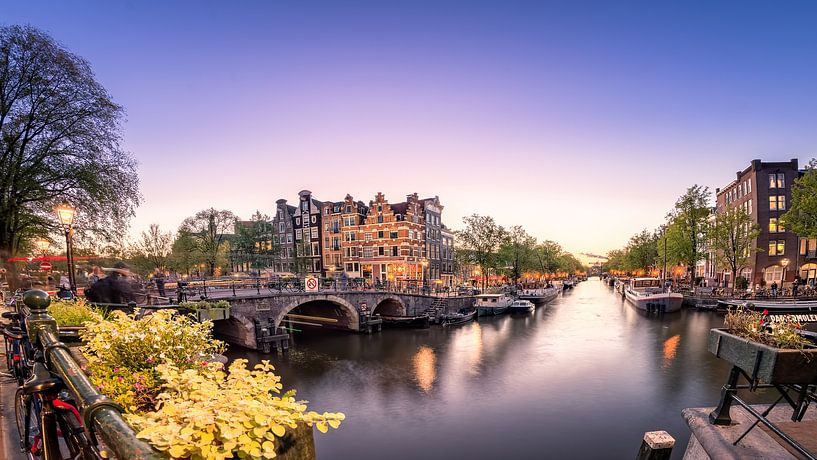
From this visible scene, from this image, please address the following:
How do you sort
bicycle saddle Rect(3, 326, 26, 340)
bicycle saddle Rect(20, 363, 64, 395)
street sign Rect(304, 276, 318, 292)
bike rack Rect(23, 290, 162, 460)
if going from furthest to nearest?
street sign Rect(304, 276, 318, 292) < bicycle saddle Rect(3, 326, 26, 340) < bicycle saddle Rect(20, 363, 64, 395) < bike rack Rect(23, 290, 162, 460)

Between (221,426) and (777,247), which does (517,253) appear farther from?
(221,426)

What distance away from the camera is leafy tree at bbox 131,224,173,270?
5169 cm

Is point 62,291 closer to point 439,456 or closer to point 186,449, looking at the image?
point 439,456

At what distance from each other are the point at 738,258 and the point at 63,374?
5546 centimetres

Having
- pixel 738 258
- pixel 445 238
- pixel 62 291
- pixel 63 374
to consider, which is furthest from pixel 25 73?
pixel 738 258

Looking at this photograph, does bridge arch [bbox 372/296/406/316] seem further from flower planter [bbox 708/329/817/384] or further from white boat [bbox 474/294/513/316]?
flower planter [bbox 708/329/817/384]

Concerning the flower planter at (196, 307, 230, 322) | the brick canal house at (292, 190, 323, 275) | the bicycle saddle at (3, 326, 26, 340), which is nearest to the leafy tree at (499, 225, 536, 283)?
the brick canal house at (292, 190, 323, 275)

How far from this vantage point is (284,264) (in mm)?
55344

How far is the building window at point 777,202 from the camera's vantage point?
42.4 metres

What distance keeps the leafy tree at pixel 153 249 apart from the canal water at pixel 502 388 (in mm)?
38221

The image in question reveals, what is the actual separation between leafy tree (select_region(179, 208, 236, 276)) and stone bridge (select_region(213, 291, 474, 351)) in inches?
920

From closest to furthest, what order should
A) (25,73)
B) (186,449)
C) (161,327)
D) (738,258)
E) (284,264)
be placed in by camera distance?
(186,449) → (161,327) → (25,73) → (738,258) → (284,264)

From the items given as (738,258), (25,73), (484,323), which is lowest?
(484,323)

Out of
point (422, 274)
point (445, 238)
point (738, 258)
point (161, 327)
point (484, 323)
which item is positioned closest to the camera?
point (161, 327)
